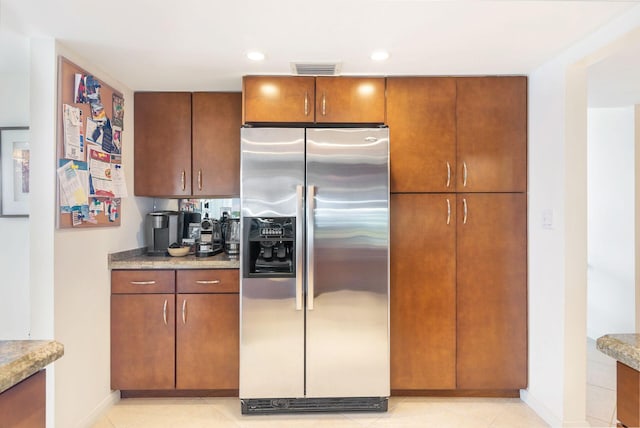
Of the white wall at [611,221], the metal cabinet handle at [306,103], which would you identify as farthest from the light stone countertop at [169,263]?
the white wall at [611,221]

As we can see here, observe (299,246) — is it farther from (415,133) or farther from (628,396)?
(628,396)

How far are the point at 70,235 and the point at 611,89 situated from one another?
3.92m

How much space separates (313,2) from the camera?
69.7 inches

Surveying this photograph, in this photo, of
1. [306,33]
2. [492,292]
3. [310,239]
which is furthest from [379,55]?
[492,292]

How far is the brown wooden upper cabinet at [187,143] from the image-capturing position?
3.00m

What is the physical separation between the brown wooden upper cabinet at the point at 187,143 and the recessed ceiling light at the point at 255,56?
679 millimetres

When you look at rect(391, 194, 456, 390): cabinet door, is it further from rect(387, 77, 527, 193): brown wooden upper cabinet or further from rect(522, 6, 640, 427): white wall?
rect(522, 6, 640, 427): white wall

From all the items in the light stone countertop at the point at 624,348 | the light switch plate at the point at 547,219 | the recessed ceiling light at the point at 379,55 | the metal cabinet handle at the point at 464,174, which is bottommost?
the light stone countertop at the point at 624,348

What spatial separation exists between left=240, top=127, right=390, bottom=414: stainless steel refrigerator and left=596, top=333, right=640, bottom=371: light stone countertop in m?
1.49

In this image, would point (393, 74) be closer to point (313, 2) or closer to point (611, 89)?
point (313, 2)

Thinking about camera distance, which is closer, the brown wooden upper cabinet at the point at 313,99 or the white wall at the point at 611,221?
the brown wooden upper cabinet at the point at 313,99

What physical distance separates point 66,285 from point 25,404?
1483mm

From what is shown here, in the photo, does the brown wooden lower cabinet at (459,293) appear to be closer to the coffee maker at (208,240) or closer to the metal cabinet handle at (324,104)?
the metal cabinet handle at (324,104)

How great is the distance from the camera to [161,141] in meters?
3.01
